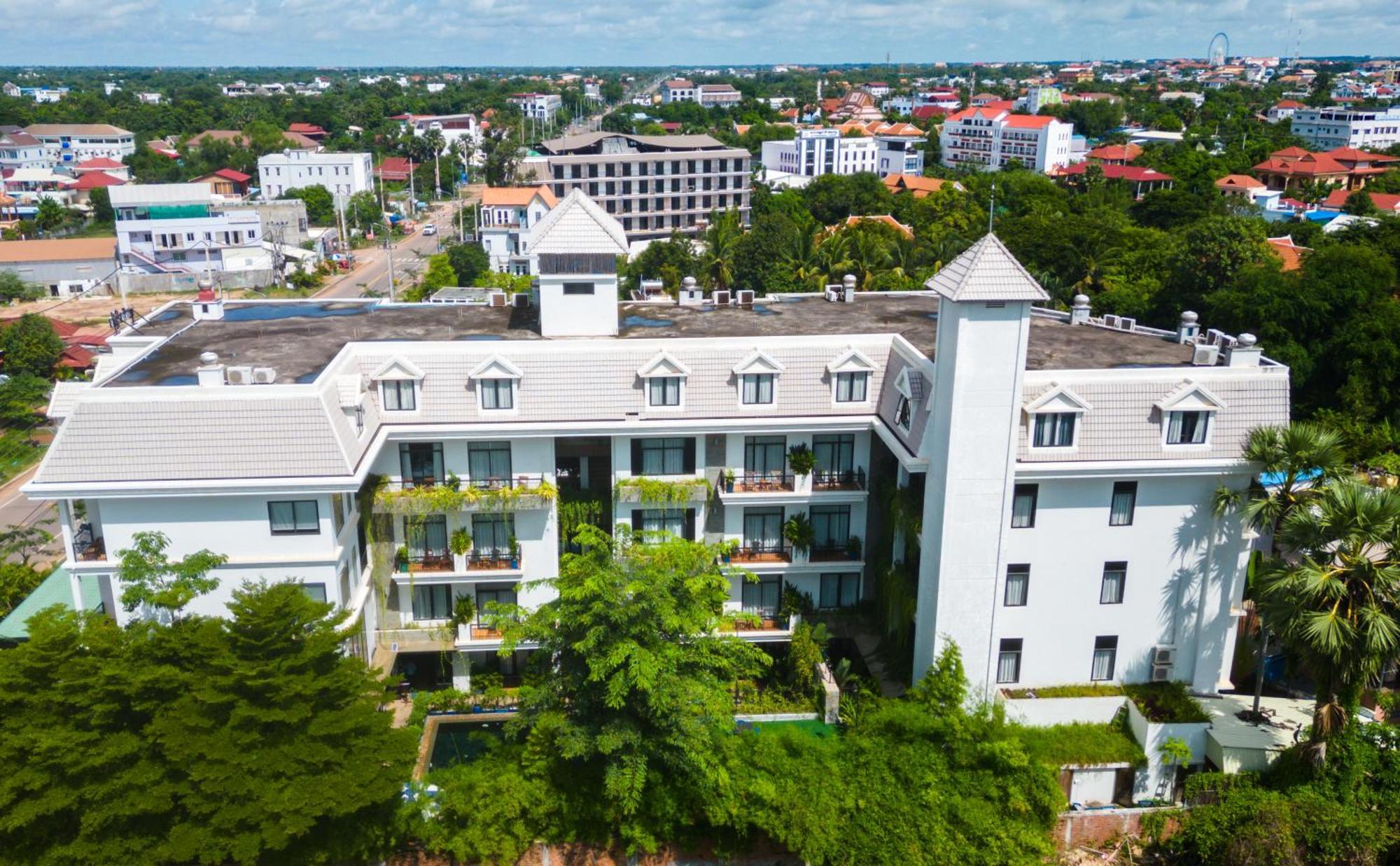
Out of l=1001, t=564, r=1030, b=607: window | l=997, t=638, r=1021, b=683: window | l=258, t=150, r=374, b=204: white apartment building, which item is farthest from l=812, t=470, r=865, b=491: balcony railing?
l=258, t=150, r=374, b=204: white apartment building

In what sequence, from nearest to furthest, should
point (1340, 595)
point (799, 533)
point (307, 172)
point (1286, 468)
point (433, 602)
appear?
point (1340, 595) → point (1286, 468) → point (799, 533) → point (433, 602) → point (307, 172)

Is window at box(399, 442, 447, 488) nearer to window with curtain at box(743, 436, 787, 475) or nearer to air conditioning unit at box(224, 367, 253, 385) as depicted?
air conditioning unit at box(224, 367, 253, 385)

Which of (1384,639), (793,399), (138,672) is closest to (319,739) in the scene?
(138,672)

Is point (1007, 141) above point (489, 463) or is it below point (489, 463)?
above

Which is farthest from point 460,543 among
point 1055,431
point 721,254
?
point 721,254

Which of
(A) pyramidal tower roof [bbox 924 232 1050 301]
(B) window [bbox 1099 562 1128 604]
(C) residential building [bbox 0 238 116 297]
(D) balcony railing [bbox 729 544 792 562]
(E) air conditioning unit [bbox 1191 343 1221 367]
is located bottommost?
(C) residential building [bbox 0 238 116 297]

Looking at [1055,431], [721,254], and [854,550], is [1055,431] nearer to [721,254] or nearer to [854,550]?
[854,550]

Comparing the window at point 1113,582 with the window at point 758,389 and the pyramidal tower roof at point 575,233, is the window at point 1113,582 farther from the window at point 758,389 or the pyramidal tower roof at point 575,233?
the pyramidal tower roof at point 575,233
